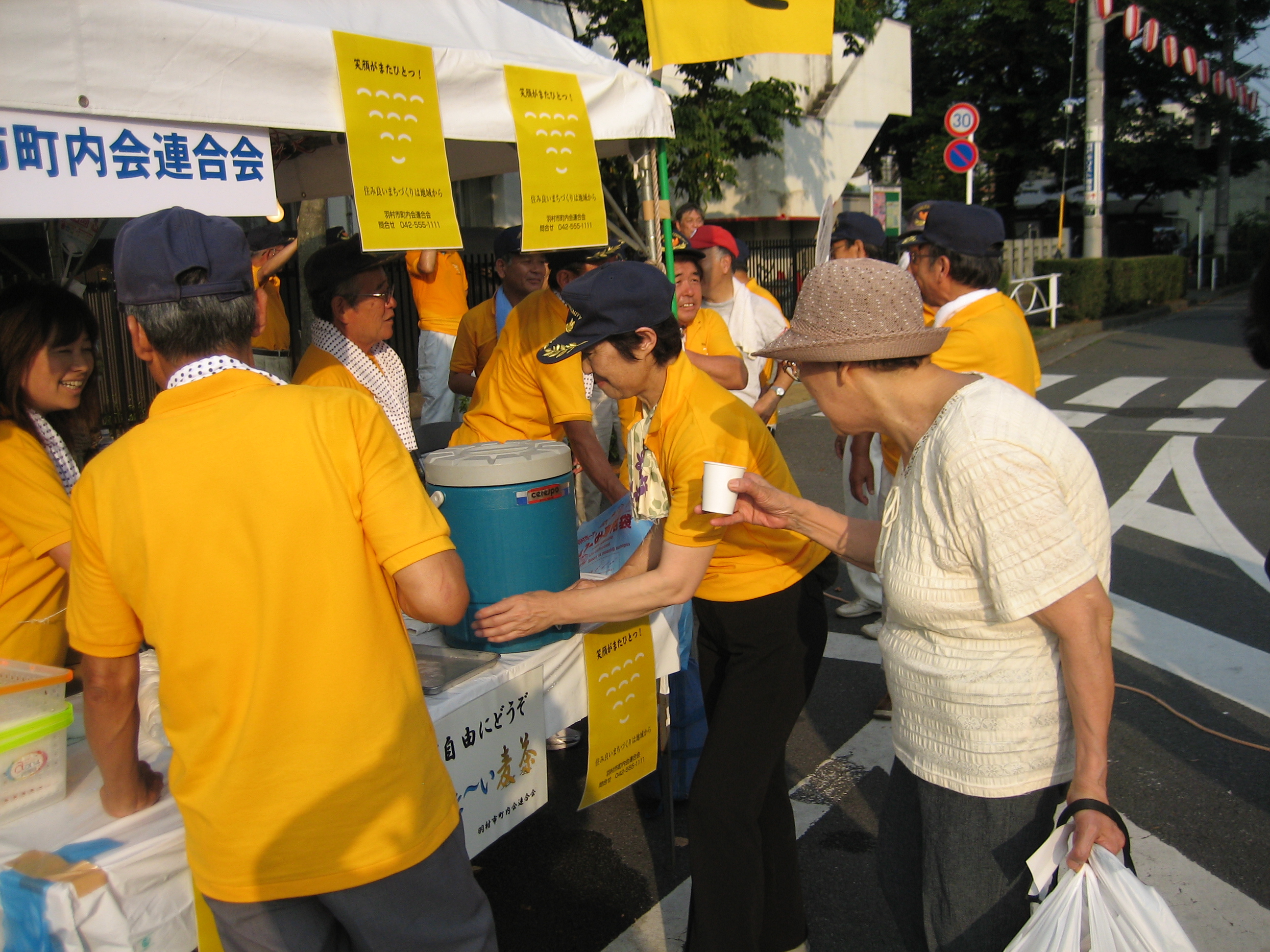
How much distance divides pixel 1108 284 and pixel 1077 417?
37.0 ft

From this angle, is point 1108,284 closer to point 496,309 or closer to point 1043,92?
point 1043,92

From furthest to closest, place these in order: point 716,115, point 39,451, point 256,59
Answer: point 716,115
point 256,59
point 39,451

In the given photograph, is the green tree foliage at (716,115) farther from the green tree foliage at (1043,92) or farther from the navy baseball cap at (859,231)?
the green tree foliage at (1043,92)

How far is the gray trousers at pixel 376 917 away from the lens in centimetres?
167

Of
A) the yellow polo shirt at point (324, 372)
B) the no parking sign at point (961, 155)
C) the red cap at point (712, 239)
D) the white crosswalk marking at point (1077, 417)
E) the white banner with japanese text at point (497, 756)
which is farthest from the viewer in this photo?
the no parking sign at point (961, 155)

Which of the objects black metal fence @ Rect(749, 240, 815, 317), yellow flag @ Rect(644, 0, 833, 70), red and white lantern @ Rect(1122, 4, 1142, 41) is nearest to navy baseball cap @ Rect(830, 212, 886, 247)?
yellow flag @ Rect(644, 0, 833, 70)

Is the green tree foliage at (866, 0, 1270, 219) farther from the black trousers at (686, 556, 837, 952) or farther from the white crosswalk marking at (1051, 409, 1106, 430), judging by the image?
the black trousers at (686, 556, 837, 952)

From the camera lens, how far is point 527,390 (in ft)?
12.5

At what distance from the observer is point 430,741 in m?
1.80

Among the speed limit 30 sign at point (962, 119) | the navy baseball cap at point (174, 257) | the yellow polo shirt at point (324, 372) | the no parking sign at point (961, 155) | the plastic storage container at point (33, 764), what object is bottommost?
the plastic storage container at point (33, 764)

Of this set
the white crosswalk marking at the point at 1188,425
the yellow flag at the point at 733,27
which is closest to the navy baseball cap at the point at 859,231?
the yellow flag at the point at 733,27

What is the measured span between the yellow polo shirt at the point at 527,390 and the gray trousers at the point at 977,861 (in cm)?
202

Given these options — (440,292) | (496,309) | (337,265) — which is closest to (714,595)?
(337,265)

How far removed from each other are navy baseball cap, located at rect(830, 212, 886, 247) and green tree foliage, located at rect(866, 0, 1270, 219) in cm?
2433
